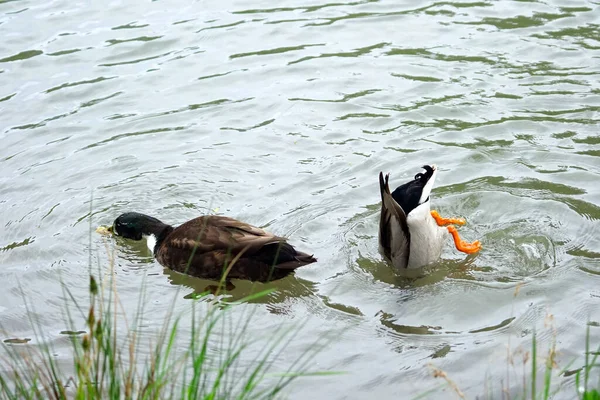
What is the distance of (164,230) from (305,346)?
2094 millimetres

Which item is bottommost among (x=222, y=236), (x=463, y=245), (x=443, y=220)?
(x=463, y=245)

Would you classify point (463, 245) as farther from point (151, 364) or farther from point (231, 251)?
point (151, 364)

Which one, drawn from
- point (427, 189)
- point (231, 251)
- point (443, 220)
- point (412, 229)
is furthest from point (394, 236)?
point (231, 251)

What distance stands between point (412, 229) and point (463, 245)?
51 centimetres

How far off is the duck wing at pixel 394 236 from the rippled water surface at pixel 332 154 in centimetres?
15

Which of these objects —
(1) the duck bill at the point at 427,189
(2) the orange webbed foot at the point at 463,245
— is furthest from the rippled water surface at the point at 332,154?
(1) the duck bill at the point at 427,189

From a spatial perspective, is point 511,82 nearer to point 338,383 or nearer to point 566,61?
point 566,61

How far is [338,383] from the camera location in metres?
5.37

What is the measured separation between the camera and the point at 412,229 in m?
6.77

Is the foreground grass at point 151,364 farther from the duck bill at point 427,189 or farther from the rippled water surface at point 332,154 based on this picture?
the duck bill at point 427,189

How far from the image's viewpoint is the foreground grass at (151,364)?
3.84 meters

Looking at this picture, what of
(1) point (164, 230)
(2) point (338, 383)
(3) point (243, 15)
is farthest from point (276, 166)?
(3) point (243, 15)

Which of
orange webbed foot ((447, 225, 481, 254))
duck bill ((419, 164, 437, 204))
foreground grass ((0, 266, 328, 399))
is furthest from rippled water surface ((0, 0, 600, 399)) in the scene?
duck bill ((419, 164, 437, 204))

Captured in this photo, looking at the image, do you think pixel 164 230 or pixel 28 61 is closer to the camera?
pixel 164 230
